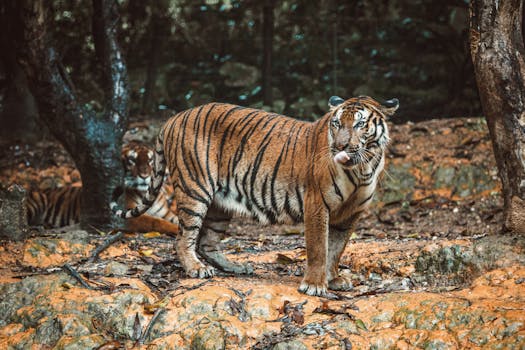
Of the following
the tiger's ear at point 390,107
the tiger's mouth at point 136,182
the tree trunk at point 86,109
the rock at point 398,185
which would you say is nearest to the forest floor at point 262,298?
the tiger's ear at point 390,107

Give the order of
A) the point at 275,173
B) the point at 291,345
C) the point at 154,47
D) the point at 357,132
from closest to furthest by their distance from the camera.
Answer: the point at 291,345 → the point at 357,132 → the point at 275,173 → the point at 154,47

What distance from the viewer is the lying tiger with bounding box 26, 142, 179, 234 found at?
8.61 metres

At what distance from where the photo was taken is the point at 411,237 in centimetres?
666

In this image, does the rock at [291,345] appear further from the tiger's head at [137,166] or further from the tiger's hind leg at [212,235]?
the tiger's head at [137,166]

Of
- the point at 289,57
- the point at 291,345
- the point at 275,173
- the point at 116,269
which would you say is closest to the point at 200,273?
the point at 116,269

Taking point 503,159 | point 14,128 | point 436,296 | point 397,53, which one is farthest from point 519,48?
point 14,128

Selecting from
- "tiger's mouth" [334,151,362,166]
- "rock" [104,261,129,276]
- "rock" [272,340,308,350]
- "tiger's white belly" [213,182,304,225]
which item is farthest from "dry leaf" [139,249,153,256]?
"tiger's mouth" [334,151,362,166]

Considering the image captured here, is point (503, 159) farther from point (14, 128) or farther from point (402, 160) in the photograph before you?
point (14, 128)

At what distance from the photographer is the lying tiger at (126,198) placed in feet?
28.2

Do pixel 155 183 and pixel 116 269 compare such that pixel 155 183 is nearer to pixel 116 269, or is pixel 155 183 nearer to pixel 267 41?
pixel 116 269

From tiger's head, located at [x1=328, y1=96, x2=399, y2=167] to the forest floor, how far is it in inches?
37.2

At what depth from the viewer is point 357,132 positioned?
14.9ft

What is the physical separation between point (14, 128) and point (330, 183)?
7759 mm

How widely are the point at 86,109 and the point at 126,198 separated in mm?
1567
